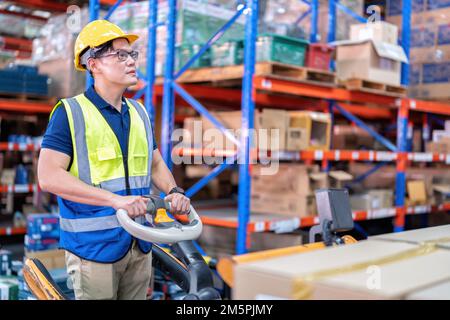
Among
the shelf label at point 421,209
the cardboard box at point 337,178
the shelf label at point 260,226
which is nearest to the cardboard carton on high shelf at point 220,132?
the shelf label at point 260,226

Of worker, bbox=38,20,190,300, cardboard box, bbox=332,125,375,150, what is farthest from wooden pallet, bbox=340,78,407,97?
worker, bbox=38,20,190,300

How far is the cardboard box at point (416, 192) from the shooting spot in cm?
697

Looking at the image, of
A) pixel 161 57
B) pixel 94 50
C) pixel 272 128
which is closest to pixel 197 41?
pixel 161 57

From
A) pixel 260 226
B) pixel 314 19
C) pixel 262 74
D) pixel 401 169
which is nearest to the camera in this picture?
pixel 262 74

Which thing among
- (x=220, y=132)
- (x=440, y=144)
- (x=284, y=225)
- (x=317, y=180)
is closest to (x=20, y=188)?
(x=220, y=132)

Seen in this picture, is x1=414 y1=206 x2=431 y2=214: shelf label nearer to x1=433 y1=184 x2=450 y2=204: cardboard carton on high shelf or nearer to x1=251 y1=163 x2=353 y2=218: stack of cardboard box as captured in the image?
x1=433 y1=184 x2=450 y2=204: cardboard carton on high shelf

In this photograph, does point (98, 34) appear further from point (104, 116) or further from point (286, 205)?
point (286, 205)

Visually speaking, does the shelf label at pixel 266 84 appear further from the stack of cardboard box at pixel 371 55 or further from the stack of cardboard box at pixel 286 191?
the stack of cardboard box at pixel 371 55

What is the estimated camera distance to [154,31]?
5703 millimetres

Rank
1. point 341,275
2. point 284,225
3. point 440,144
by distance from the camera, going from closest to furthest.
→ point 341,275 → point 284,225 → point 440,144

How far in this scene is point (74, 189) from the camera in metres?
2.49

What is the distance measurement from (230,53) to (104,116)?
8.44 feet

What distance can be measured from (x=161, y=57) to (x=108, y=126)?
10.3ft

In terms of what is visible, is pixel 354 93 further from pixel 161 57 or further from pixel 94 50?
pixel 94 50
